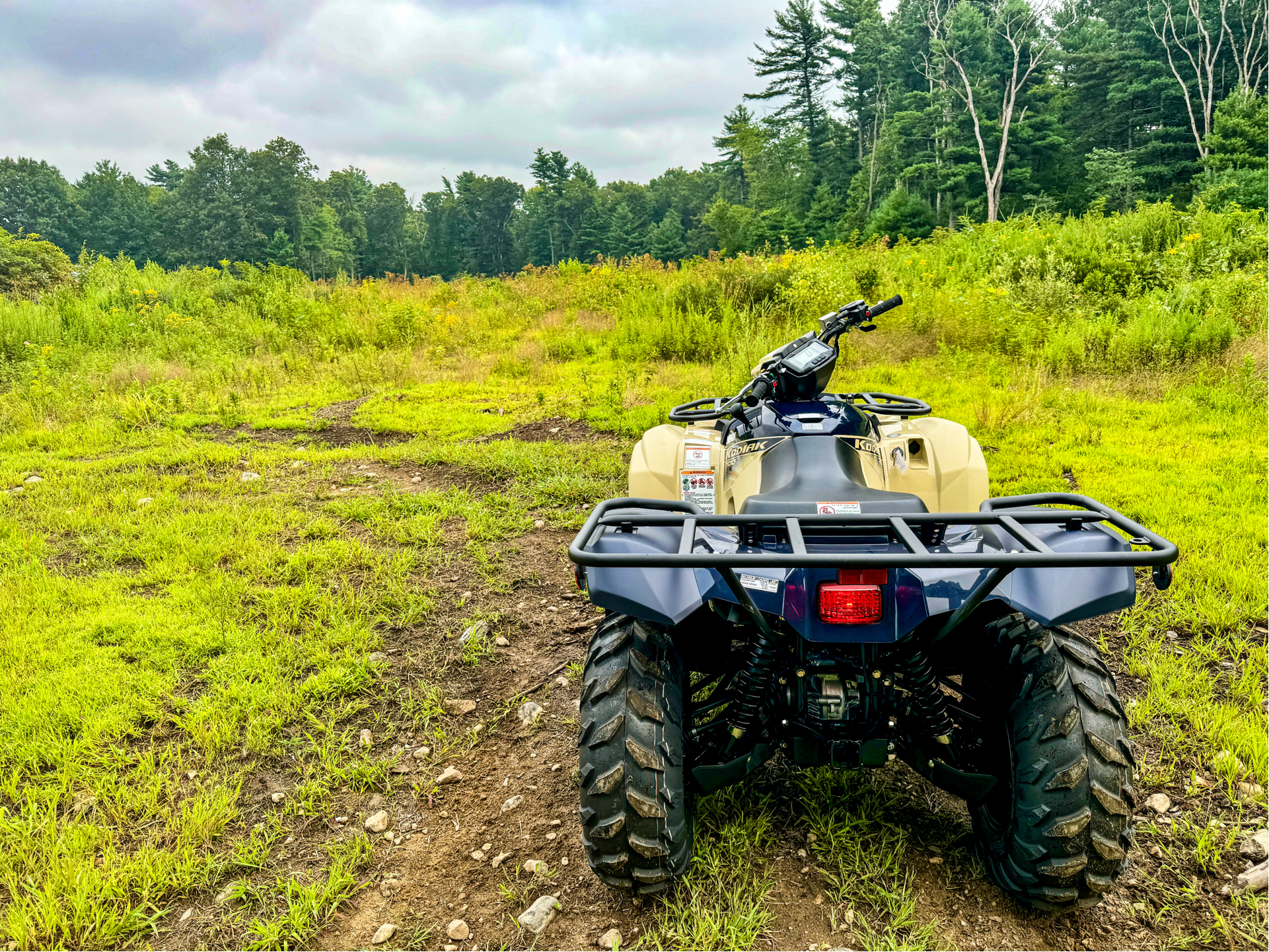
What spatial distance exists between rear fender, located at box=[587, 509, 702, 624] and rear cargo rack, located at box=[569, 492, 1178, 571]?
6 cm

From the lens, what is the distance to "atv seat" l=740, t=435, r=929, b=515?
1.63 metres

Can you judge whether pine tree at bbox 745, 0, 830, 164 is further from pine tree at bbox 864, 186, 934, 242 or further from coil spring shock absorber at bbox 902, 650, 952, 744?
coil spring shock absorber at bbox 902, 650, 952, 744

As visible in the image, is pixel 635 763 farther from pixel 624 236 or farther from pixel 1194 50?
pixel 624 236

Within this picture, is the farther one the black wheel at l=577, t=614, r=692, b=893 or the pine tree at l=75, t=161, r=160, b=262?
the pine tree at l=75, t=161, r=160, b=262

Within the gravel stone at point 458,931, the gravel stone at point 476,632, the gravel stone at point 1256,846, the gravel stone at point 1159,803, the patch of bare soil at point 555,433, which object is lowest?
the gravel stone at point 1256,846

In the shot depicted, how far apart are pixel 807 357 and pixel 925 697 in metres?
1.32

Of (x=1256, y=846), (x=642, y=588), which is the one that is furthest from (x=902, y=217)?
(x=642, y=588)

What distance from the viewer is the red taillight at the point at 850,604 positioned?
1398 mm

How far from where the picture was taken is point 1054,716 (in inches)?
58.6

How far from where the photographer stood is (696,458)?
257cm

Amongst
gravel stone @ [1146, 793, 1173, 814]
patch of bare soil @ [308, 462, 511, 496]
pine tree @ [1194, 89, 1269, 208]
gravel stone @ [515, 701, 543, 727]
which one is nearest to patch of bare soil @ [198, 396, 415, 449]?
patch of bare soil @ [308, 462, 511, 496]

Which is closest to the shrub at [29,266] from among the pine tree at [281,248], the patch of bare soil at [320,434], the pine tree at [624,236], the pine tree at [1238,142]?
the patch of bare soil at [320,434]

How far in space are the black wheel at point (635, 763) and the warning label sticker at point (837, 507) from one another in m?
0.48

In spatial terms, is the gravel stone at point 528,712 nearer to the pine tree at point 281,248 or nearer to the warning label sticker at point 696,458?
the warning label sticker at point 696,458
